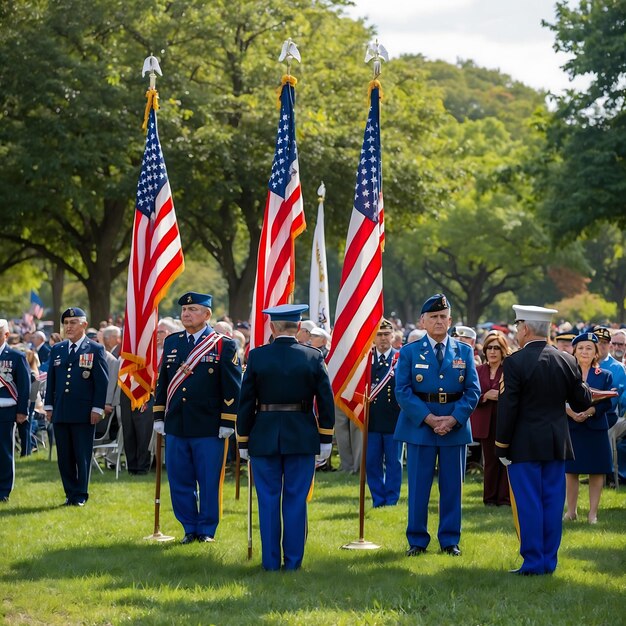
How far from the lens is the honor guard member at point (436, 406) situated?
9500mm

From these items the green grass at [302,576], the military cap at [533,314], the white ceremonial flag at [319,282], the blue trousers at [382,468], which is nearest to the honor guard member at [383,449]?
the blue trousers at [382,468]

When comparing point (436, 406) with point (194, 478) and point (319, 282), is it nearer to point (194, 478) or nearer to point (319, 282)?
point (194, 478)

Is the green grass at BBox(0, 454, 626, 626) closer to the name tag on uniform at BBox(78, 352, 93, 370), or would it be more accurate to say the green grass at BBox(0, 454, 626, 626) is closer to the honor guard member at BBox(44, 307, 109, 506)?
the honor guard member at BBox(44, 307, 109, 506)

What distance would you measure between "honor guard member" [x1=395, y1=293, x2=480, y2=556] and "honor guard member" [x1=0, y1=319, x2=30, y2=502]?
5.06 meters

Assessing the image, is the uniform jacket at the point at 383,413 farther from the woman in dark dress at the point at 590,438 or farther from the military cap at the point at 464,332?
the woman in dark dress at the point at 590,438

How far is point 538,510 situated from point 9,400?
21.4 ft

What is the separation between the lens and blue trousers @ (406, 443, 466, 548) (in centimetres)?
953

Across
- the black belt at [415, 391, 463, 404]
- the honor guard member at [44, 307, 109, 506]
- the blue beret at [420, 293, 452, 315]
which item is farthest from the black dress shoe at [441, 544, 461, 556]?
the honor guard member at [44, 307, 109, 506]

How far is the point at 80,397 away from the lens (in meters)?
12.3

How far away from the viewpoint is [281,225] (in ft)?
36.3

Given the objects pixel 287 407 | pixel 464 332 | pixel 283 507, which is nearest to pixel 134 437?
pixel 464 332

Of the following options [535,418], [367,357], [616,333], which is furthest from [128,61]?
[535,418]

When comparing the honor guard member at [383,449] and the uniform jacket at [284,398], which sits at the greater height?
the uniform jacket at [284,398]

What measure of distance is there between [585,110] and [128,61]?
533 inches
